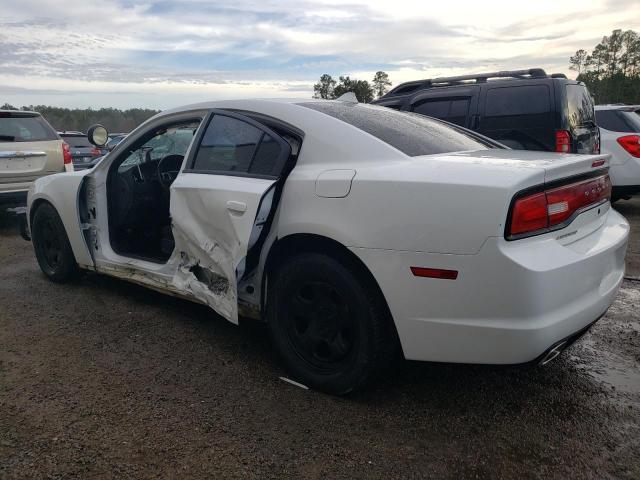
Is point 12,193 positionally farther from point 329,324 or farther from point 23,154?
point 329,324

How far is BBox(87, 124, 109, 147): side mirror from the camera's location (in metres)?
4.61

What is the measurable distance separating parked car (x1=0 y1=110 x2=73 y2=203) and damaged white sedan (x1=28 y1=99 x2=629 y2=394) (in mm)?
5002

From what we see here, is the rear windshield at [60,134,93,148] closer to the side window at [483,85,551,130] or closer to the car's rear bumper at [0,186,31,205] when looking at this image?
the car's rear bumper at [0,186,31,205]

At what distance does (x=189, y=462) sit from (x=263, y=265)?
3.47 ft

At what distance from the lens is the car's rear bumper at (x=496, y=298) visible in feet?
7.02

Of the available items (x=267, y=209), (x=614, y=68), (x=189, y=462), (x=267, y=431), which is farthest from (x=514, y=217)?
(x=614, y=68)

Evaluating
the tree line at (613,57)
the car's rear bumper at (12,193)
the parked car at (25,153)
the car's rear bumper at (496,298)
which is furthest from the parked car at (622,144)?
the tree line at (613,57)

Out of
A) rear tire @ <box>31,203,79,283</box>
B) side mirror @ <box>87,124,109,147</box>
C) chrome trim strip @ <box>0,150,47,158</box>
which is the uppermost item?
side mirror @ <box>87,124,109,147</box>

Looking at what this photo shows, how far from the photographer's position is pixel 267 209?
282 centimetres

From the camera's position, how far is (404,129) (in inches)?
122

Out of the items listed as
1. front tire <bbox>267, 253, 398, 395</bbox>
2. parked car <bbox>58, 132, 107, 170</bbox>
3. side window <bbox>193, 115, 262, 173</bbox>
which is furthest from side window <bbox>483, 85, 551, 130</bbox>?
parked car <bbox>58, 132, 107, 170</bbox>

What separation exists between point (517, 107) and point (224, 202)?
4156 millimetres

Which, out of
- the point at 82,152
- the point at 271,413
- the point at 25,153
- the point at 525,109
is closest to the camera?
the point at 271,413

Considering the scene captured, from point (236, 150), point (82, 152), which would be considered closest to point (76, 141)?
point (82, 152)
